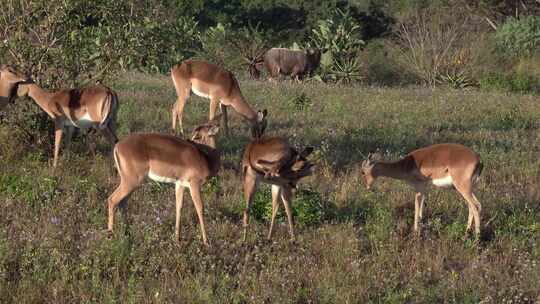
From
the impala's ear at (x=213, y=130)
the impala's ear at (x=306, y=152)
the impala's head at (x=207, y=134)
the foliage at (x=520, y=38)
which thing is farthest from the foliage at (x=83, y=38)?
the foliage at (x=520, y=38)

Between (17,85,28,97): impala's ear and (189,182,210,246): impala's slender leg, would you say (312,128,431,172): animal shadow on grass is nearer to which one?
(189,182,210,246): impala's slender leg

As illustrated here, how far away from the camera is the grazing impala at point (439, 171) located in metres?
7.36

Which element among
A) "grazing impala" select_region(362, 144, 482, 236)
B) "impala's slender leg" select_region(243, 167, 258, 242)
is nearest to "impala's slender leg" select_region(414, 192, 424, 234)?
"grazing impala" select_region(362, 144, 482, 236)

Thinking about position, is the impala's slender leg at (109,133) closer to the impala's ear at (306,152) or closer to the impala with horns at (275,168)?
the impala with horns at (275,168)

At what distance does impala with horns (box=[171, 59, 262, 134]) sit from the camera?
42.2 ft

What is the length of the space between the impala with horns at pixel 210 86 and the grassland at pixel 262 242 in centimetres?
143

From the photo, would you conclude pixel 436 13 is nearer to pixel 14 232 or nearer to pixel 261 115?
pixel 261 115

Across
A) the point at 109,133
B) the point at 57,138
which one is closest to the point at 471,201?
the point at 109,133

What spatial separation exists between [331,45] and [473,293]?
20699 mm

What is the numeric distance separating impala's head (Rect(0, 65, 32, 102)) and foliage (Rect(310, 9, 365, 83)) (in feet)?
51.1

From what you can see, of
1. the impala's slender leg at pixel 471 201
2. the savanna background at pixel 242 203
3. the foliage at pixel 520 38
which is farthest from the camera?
the foliage at pixel 520 38

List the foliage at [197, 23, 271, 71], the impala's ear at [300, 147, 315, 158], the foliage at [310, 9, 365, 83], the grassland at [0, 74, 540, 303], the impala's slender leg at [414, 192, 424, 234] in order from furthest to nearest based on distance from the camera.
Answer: the foliage at [197, 23, 271, 71] → the foliage at [310, 9, 365, 83] → the impala's slender leg at [414, 192, 424, 234] → the impala's ear at [300, 147, 315, 158] → the grassland at [0, 74, 540, 303]

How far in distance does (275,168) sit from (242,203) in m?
1.42

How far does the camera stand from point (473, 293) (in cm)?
582
